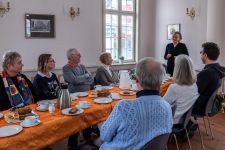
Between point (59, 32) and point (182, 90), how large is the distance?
3.03m

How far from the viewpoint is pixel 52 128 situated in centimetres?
183

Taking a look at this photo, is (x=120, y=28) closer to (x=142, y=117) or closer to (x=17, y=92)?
(x=17, y=92)

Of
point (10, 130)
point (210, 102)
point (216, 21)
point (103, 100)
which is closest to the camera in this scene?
point (10, 130)

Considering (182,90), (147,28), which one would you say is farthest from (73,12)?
(182,90)

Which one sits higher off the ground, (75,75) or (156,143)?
(75,75)

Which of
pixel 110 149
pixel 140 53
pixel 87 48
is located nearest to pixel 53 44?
pixel 87 48

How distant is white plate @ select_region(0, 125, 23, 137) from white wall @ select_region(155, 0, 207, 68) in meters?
4.13

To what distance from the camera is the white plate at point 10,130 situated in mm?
1600

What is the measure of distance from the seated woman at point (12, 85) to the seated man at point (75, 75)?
0.81m

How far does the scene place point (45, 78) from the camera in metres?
2.83

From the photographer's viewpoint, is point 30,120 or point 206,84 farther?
point 206,84

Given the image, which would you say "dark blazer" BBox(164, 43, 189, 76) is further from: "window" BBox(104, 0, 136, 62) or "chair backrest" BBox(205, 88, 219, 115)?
"chair backrest" BBox(205, 88, 219, 115)

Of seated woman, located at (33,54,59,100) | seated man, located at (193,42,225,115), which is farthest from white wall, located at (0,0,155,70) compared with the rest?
seated man, located at (193,42,225,115)

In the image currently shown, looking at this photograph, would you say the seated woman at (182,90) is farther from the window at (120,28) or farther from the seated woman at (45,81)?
the window at (120,28)
